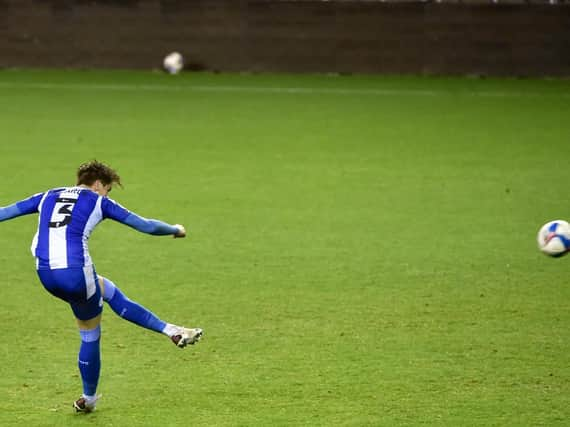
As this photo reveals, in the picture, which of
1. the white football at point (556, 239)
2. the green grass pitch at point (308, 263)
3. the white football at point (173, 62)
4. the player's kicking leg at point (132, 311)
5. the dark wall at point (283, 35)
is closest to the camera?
the player's kicking leg at point (132, 311)

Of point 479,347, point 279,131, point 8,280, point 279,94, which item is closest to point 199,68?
point 279,94

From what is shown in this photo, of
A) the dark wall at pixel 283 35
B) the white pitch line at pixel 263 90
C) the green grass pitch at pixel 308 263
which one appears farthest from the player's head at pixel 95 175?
the dark wall at pixel 283 35

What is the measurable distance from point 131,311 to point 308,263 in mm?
4895

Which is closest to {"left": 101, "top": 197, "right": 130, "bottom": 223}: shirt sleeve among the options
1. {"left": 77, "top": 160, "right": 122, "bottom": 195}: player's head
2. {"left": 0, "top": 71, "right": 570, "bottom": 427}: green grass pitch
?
{"left": 77, "top": 160, "right": 122, "bottom": 195}: player's head

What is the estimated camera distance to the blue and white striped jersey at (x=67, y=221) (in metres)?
7.79

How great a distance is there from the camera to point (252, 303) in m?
11.2

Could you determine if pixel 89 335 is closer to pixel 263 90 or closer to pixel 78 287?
pixel 78 287

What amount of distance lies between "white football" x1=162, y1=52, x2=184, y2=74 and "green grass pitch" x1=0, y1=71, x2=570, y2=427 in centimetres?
378

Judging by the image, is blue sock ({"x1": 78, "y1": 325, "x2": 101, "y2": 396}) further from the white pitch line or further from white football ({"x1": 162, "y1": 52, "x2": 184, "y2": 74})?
white football ({"x1": 162, "y1": 52, "x2": 184, "y2": 74})

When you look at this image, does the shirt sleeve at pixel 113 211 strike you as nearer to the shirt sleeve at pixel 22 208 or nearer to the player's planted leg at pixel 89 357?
the shirt sleeve at pixel 22 208

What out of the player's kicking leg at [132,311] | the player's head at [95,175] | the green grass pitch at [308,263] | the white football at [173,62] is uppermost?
the player's head at [95,175]

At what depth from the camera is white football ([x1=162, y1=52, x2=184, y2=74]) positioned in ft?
95.5

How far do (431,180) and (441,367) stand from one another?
8.51 m

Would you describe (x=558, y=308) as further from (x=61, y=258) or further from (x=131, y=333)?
(x=61, y=258)
